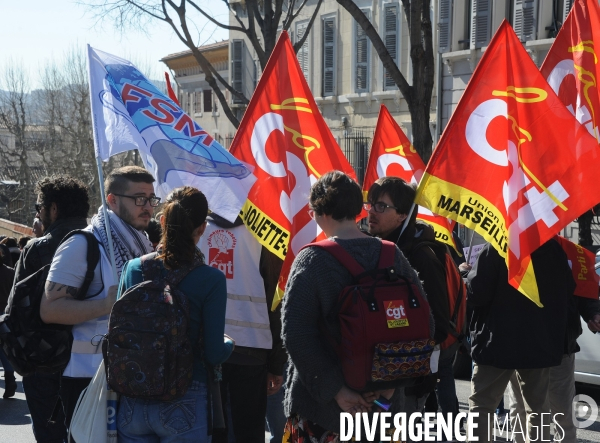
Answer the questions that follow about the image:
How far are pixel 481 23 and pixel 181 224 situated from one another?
57.5ft

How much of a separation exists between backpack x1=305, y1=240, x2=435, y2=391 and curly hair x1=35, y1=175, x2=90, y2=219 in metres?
1.94

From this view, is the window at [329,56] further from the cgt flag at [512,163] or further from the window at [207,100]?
the cgt flag at [512,163]

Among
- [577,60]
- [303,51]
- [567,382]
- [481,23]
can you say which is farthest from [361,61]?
[567,382]

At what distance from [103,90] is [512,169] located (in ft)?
7.30

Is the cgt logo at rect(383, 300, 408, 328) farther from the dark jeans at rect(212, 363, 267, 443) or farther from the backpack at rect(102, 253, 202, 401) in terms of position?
the dark jeans at rect(212, 363, 267, 443)

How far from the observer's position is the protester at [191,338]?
3518mm

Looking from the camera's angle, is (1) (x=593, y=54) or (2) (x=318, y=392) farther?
(1) (x=593, y=54)

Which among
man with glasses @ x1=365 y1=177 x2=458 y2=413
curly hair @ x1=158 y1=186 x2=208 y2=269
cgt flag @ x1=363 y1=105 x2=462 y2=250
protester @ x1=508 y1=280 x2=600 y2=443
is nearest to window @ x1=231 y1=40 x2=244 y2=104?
cgt flag @ x1=363 y1=105 x2=462 y2=250

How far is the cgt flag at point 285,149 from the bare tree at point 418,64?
522cm

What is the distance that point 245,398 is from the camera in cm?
480

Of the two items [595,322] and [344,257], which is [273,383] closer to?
[344,257]

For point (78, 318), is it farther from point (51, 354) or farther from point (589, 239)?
point (589, 239)

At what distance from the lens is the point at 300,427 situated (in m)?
3.67

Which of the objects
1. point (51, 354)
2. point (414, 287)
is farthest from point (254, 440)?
point (414, 287)
